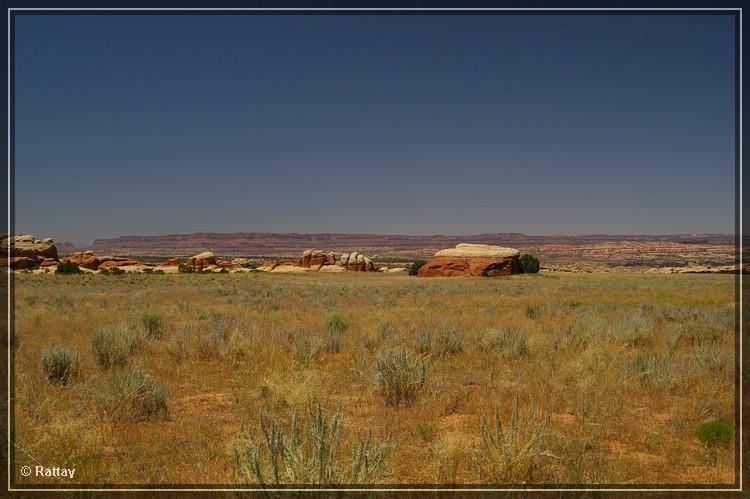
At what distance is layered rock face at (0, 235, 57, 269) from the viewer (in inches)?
2125

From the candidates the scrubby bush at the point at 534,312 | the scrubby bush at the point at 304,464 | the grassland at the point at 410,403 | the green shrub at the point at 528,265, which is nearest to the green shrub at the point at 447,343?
the grassland at the point at 410,403

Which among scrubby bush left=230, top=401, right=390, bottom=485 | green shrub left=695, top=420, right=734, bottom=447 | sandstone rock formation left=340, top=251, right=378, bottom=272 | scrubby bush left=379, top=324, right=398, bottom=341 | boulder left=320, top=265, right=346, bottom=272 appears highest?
scrubby bush left=230, top=401, right=390, bottom=485

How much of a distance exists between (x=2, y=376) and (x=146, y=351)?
2295 mm

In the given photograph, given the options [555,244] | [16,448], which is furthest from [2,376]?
[555,244]

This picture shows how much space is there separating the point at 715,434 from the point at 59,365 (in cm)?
814

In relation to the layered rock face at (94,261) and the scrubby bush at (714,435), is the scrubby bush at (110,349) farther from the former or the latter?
the layered rock face at (94,261)

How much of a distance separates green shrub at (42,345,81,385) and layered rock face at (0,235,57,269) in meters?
56.7

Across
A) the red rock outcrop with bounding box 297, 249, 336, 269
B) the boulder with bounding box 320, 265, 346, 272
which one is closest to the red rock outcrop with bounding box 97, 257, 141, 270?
the red rock outcrop with bounding box 297, 249, 336, 269

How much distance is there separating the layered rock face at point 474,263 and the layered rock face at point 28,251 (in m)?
45.9

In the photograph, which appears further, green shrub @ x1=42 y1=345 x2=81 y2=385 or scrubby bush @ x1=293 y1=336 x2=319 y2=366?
scrubby bush @ x1=293 y1=336 x2=319 y2=366

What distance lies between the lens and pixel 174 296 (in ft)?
70.0

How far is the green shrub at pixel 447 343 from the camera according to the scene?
8.48 metres

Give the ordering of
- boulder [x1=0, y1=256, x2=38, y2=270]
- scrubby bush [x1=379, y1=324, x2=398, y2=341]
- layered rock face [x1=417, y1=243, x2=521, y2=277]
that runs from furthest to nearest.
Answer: boulder [x1=0, y1=256, x2=38, y2=270] < layered rock face [x1=417, y1=243, x2=521, y2=277] < scrubby bush [x1=379, y1=324, x2=398, y2=341]

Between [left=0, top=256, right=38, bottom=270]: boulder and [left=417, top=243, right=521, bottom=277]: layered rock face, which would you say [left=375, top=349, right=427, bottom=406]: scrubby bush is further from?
[left=0, top=256, right=38, bottom=270]: boulder
